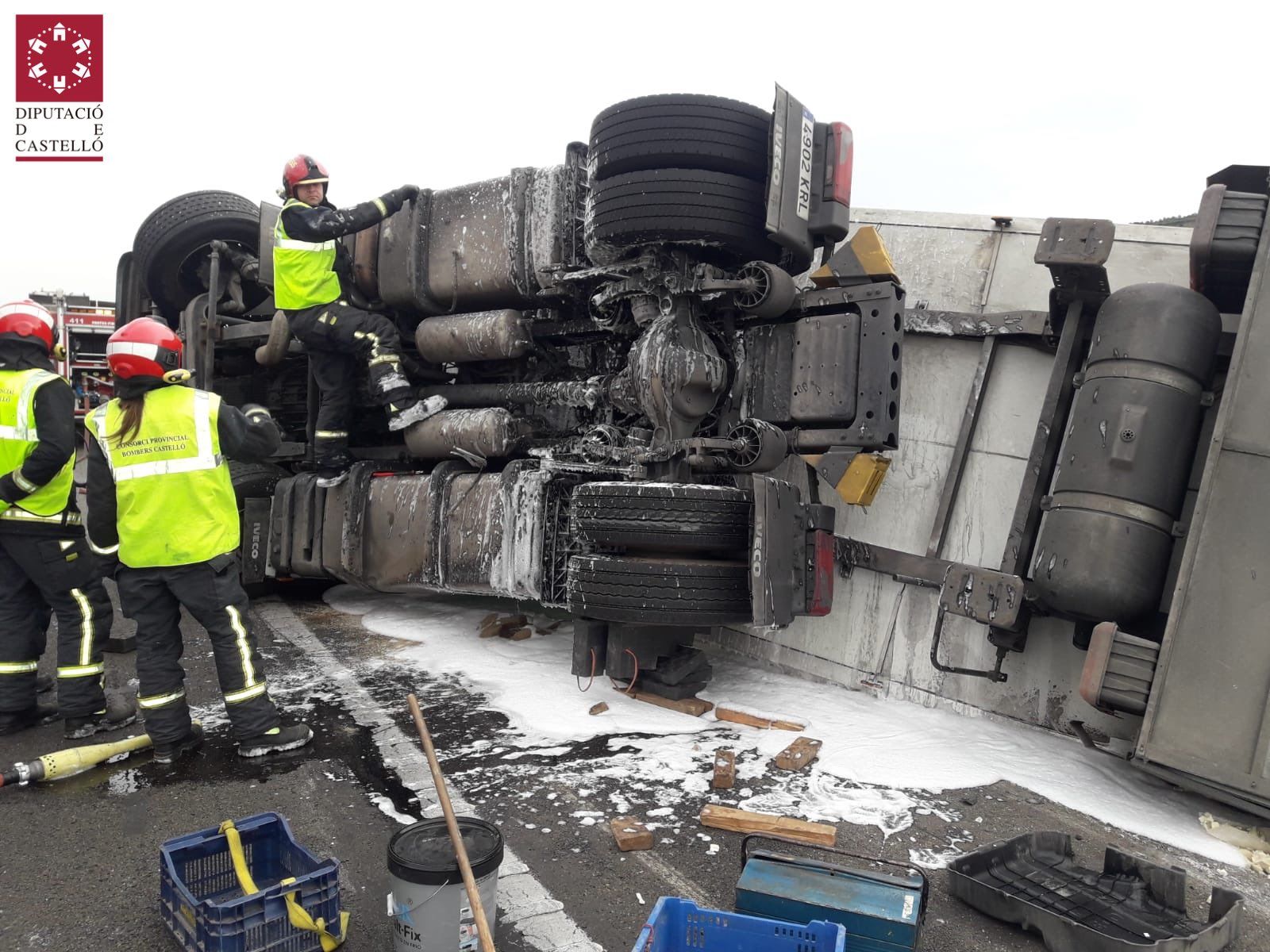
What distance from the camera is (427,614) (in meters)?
6.23

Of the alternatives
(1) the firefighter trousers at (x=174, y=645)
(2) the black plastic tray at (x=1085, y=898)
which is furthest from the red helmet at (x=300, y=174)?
(2) the black plastic tray at (x=1085, y=898)

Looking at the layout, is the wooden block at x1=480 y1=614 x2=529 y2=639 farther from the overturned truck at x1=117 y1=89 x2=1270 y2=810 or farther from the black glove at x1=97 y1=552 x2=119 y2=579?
the black glove at x1=97 y1=552 x2=119 y2=579

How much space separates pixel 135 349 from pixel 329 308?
2.03 m

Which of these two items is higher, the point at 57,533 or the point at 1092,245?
the point at 1092,245

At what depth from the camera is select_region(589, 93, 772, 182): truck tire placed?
4.21m

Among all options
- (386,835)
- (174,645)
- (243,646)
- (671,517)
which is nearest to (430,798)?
(386,835)

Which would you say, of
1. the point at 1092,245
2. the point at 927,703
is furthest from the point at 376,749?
the point at 1092,245

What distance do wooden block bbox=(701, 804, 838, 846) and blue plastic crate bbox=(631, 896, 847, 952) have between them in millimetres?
859

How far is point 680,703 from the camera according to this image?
165 inches

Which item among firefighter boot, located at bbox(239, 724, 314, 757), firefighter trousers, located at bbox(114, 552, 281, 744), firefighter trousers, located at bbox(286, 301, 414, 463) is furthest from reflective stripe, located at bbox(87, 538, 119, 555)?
firefighter trousers, located at bbox(286, 301, 414, 463)

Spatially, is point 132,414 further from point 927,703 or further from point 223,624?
point 927,703

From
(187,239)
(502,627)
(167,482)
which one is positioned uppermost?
(187,239)

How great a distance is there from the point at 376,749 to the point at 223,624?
784 mm

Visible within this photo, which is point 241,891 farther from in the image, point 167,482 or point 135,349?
point 135,349
